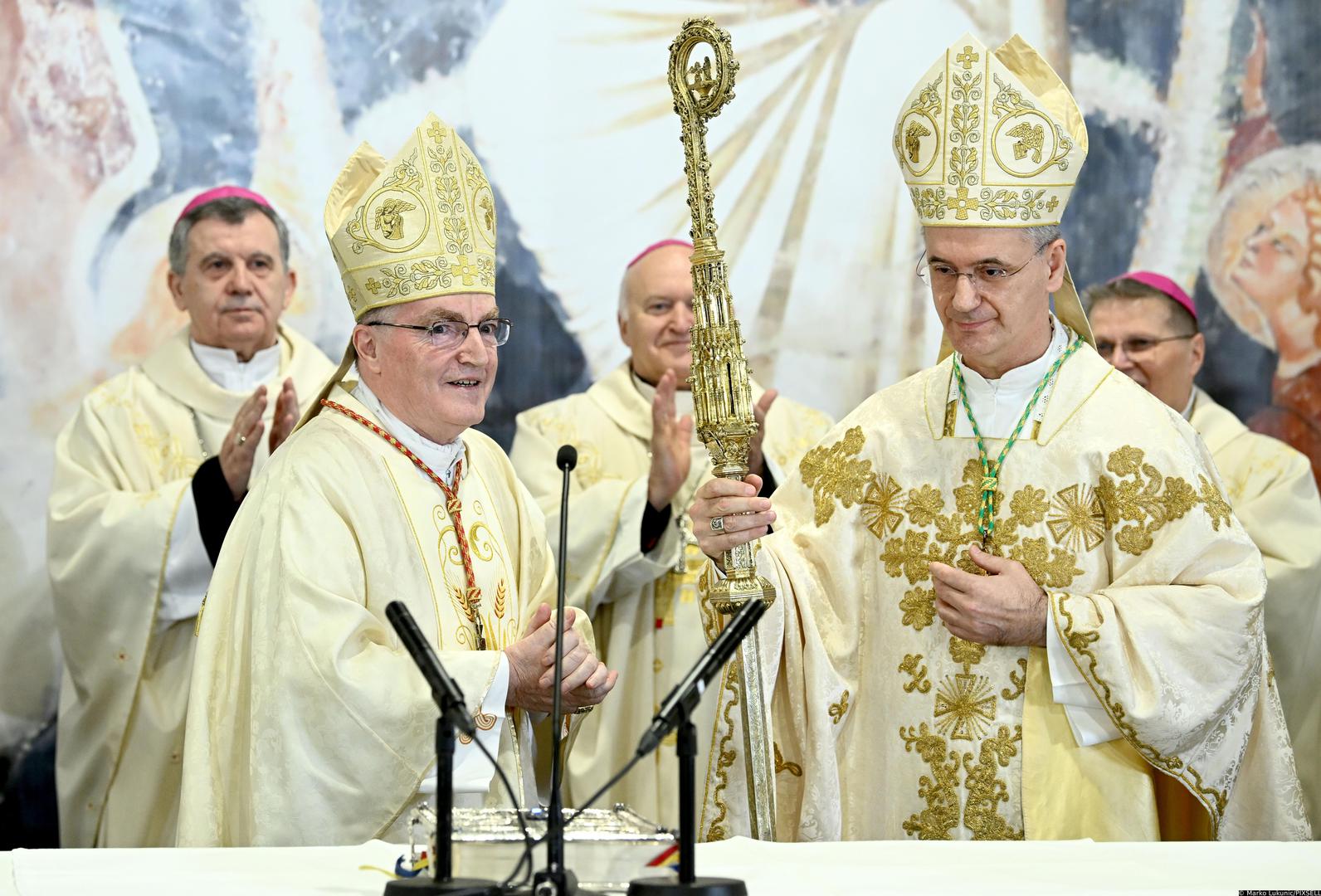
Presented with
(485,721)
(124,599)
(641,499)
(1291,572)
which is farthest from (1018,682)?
(124,599)

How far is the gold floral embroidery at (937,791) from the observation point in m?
4.63

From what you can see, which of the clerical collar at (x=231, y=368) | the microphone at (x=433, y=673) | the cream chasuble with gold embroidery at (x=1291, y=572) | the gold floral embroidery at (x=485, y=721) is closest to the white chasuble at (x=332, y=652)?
the gold floral embroidery at (x=485, y=721)

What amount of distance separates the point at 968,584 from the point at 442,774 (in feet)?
6.43

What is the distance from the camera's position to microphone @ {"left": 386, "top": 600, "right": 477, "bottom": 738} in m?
2.87

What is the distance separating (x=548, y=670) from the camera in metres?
4.25

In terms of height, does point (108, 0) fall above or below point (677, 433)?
above

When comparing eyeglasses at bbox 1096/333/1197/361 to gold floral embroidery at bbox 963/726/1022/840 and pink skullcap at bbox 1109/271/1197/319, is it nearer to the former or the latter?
pink skullcap at bbox 1109/271/1197/319

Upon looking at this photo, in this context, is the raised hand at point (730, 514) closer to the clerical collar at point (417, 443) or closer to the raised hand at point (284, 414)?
the clerical collar at point (417, 443)

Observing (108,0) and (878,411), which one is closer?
(878,411)

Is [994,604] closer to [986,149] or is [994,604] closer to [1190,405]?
[986,149]

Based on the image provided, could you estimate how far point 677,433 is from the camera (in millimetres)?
6086

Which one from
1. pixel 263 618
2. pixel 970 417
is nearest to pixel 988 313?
pixel 970 417

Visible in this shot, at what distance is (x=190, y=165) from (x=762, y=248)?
2.55m

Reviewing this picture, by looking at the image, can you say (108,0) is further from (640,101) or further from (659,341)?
(659,341)
